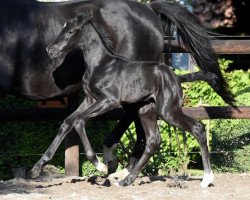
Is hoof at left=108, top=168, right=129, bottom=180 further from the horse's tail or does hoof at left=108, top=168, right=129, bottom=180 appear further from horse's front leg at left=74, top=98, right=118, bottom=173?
the horse's tail

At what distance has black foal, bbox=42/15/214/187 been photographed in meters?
6.73

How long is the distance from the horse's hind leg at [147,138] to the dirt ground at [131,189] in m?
0.10

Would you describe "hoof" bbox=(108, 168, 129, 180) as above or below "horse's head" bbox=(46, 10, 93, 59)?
below

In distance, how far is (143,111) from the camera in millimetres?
7141

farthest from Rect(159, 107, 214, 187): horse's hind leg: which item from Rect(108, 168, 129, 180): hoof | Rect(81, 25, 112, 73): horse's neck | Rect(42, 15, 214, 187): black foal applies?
Rect(108, 168, 129, 180): hoof

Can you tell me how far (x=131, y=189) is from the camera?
21.7 ft

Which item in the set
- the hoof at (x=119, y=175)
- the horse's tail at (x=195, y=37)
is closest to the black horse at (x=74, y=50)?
the horse's tail at (x=195, y=37)

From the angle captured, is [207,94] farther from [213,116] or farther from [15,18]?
[15,18]

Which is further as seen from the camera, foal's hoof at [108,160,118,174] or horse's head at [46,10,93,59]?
foal's hoof at [108,160,118,174]

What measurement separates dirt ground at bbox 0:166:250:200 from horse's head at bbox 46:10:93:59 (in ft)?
4.03

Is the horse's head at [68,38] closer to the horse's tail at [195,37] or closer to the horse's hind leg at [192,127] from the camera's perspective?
the horse's hind leg at [192,127]

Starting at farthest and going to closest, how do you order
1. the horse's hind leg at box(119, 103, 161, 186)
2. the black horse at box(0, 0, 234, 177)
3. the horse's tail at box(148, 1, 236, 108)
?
the horse's tail at box(148, 1, 236, 108) < the black horse at box(0, 0, 234, 177) < the horse's hind leg at box(119, 103, 161, 186)

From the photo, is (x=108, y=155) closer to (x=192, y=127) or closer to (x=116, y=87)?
(x=116, y=87)

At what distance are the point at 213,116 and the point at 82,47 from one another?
2.04m
